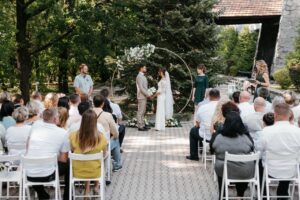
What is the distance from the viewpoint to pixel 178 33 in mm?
17750

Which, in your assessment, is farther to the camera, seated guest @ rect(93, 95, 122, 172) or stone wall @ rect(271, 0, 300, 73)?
stone wall @ rect(271, 0, 300, 73)

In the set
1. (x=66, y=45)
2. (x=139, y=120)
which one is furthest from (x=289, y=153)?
(x=66, y=45)

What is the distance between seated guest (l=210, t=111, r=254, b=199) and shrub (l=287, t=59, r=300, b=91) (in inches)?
618

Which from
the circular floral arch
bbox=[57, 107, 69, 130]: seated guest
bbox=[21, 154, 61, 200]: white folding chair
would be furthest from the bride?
bbox=[21, 154, 61, 200]: white folding chair

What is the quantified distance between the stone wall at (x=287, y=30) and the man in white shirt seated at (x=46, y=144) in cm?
2167

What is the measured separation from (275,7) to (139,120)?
53.4ft

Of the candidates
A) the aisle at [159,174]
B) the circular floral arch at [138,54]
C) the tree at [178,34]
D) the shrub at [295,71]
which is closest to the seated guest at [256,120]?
the aisle at [159,174]

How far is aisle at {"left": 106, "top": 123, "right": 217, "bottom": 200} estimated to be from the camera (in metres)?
7.75

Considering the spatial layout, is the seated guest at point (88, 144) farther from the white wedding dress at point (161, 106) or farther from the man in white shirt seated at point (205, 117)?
the white wedding dress at point (161, 106)

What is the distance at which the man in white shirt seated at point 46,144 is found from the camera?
662 cm

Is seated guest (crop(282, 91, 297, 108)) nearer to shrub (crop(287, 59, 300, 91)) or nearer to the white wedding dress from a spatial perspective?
the white wedding dress

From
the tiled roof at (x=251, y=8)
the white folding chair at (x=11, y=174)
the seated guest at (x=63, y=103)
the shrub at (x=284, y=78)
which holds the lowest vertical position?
the white folding chair at (x=11, y=174)

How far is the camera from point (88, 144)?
665cm

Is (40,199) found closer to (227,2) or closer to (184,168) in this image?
(184,168)
